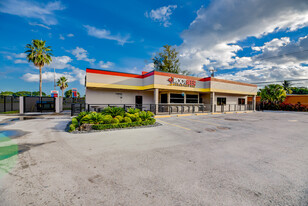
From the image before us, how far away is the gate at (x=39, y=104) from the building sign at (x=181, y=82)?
A: 51.2 feet

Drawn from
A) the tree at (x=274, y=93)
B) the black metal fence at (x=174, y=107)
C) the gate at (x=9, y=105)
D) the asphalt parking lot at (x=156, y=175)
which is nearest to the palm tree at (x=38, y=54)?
the gate at (x=9, y=105)

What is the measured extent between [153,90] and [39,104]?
48.9ft

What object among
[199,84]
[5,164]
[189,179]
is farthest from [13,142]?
[199,84]

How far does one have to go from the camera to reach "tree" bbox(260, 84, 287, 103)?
26.0 metres

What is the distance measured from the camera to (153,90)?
1666 cm

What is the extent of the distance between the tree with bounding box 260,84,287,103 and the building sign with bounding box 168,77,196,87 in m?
20.1

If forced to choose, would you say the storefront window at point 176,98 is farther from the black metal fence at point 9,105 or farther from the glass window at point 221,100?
the black metal fence at point 9,105

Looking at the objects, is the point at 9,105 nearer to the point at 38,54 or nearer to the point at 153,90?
the point at 38,54

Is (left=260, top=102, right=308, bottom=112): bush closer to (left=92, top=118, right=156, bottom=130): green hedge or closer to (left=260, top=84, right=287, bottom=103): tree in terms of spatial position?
(left=260, top=84, right=287, bottom=103): tree

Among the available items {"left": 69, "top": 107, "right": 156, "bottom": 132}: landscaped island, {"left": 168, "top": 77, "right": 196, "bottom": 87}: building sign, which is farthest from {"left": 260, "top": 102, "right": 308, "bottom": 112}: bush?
{"left": 69, "top": 107, "right": 156, "bottom": 132}: landscaped island

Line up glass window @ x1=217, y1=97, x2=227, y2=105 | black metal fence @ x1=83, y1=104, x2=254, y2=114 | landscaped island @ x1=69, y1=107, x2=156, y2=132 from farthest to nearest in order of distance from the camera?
glass window @ x1=217, y1=97, x2=227, y2=105
black metal fence @ x1=83, y1=104, x2=254, y2=114
landscaped island @ x1=69, y1=107, x2=156, y2=132

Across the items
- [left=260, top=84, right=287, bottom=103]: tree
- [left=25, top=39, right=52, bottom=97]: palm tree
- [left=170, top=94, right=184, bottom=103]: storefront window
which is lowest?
[left=170, top=94, right=184, bottom=103]: storefront window

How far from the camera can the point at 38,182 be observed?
2807 millimetres

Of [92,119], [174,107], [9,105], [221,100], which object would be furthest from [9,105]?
[221,100]
